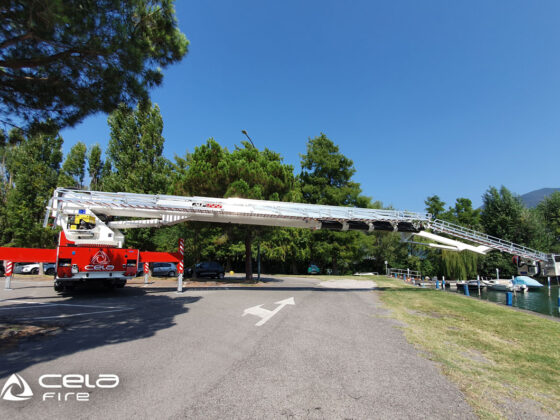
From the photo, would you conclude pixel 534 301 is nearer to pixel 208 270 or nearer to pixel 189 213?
pixel 208 270

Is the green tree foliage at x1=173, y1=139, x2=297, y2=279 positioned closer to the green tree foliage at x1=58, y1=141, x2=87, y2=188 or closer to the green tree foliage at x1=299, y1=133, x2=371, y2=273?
the green tree foliage at x1=299, y1=133, x2=371, y2=273

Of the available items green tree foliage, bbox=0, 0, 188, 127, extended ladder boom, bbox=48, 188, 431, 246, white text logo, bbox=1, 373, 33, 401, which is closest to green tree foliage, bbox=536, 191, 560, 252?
extended ladder boom, bbox=48, 188, 431, 246

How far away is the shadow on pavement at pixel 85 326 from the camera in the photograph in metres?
4.93

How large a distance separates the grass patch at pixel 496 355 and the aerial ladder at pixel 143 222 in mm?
6905

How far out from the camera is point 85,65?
21.9 feet

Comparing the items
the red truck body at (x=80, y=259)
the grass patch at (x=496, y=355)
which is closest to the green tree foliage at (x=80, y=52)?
the red truck body at (x=80, y=259)

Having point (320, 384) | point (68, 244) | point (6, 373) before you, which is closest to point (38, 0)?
point (6, 373)

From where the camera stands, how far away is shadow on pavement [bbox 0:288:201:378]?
16.2ft

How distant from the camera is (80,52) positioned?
623cm

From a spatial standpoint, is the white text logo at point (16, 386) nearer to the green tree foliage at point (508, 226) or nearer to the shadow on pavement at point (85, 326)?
the shadow on pavement at point (85, 326)

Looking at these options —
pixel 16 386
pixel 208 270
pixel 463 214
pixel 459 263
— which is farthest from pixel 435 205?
pixel 16 386

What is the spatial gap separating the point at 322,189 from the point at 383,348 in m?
35.4

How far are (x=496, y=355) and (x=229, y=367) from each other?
5116 mm

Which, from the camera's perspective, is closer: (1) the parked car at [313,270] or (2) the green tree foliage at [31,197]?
(2) the green tree foliage at [31,197]
